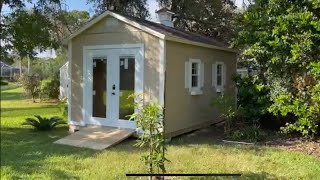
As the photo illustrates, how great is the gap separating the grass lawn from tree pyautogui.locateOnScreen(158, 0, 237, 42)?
10.9 m

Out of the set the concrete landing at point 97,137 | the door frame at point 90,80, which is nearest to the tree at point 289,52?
the door frame at point 90,80

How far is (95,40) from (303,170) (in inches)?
248

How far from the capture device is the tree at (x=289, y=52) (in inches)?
334

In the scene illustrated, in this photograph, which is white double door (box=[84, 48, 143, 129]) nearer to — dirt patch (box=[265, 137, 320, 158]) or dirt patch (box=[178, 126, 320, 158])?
dirt patch (box=[178, 126, 320, 158])

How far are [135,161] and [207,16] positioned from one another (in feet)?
45.8

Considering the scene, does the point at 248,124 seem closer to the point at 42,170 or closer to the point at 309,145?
the point at 309,145

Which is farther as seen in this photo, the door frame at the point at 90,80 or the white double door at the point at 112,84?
the white double door at the point at 112,84

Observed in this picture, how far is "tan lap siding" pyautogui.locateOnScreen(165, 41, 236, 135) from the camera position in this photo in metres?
9.22

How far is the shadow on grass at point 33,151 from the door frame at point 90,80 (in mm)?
995

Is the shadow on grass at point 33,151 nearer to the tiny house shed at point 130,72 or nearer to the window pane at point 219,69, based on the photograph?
the tiny house shed at point 130,72

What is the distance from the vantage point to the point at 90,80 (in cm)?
1011

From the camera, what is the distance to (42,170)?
6.35m

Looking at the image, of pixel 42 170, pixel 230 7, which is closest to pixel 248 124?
pixel 42 170

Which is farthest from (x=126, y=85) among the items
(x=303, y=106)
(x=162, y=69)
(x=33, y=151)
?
(x=303, y=106)
